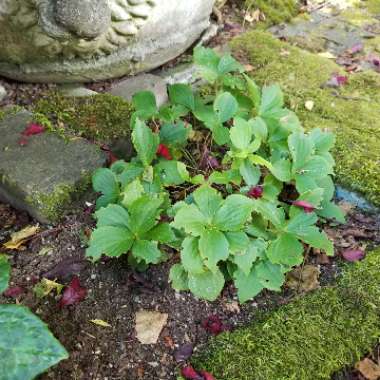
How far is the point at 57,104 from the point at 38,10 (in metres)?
0.47

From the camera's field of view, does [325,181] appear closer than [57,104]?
Yes

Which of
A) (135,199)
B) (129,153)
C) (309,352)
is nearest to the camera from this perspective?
(309,352)

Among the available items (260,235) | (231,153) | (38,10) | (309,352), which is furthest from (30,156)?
(309,352)

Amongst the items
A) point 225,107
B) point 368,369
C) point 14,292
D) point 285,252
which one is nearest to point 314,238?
point 285,252

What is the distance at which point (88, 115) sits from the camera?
2.40 m

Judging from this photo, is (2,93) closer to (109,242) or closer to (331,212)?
(109,242)

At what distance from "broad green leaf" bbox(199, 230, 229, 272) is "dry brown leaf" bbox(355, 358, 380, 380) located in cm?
59

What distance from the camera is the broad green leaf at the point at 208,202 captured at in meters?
1.67

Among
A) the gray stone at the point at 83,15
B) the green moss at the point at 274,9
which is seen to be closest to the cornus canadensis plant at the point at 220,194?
the gray stone at the point at 83,15

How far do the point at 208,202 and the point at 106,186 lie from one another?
436 millimetres

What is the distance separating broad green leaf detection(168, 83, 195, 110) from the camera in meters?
2.17

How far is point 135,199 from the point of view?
1719mm

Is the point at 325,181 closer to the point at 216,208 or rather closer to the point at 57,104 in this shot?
the point at 216,208

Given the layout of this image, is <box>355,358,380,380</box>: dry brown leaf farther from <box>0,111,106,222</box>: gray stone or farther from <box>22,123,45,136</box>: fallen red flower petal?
<box>22,123,45,136</box>: fallen red flower petal
